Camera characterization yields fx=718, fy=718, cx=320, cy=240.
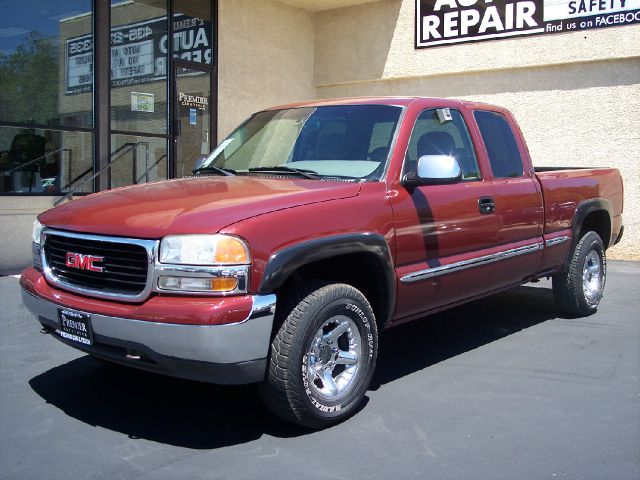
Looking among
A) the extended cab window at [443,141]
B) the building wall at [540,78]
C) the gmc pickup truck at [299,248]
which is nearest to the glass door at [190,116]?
the building wall at [540,78]

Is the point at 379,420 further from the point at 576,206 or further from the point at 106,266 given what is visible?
the point at 576,206

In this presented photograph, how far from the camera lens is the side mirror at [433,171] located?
446cm

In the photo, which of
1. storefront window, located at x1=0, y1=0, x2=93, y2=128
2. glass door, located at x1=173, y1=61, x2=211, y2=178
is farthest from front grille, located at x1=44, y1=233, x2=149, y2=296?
glass door, located at x1=173, y1=61, x2=211, y2=178

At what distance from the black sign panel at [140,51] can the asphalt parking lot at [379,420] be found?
5.00 metres

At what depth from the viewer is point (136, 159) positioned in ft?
35.2

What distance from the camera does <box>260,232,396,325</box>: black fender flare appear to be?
141 inches

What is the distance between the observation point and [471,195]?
505cm

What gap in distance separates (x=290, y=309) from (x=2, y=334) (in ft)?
11.1

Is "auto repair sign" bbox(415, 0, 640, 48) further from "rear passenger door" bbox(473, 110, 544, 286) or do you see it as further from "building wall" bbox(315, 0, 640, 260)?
"rear passenger door" bbox(473, 110, 544, 286)

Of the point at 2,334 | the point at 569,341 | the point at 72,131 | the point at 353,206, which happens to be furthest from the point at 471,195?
the point at 72,131

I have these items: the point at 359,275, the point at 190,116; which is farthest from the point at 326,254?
the point at 190,116

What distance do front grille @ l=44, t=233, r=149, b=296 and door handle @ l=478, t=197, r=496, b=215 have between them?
2545 mm

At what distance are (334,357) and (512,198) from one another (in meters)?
2.21

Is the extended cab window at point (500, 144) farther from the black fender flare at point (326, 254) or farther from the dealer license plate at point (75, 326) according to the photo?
the dealer license plate at point (75, 326)
